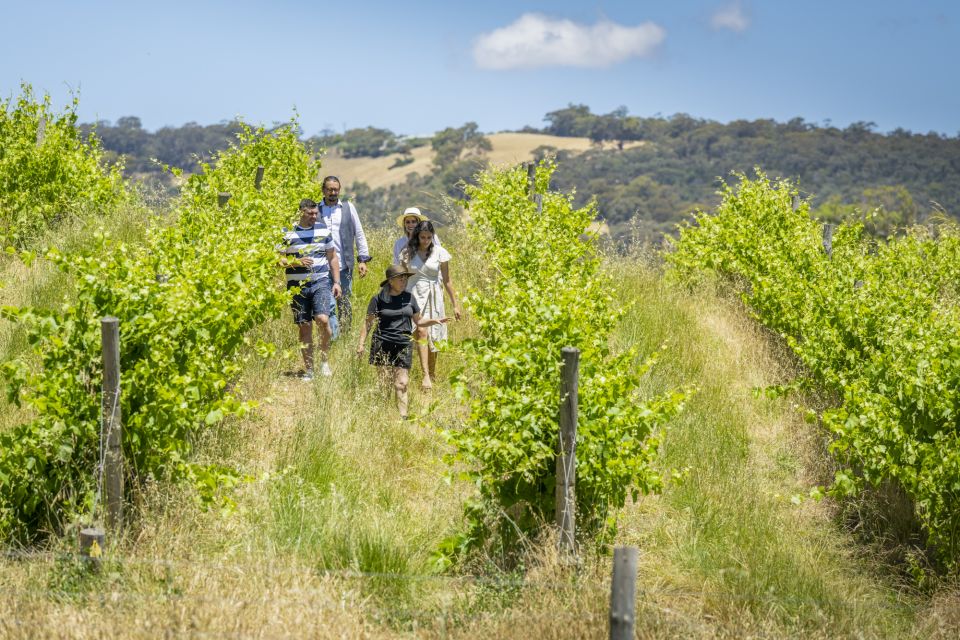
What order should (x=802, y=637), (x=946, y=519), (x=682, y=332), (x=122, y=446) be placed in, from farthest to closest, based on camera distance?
(x=682, y=332)
(x=946, y=519)
(x=122, y=446)
(x=802, y=637)

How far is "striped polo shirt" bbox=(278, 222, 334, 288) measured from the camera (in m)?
8.30

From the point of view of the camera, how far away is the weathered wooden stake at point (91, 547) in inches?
170

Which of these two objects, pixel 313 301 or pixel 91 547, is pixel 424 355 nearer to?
pixel 313 301

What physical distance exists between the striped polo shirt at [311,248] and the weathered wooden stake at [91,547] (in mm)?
4137

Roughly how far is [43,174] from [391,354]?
23.2 ft

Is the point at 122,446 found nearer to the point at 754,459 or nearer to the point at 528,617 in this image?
the point at 528,617

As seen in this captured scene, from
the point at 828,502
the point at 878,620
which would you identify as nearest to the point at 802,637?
the point at 878,620

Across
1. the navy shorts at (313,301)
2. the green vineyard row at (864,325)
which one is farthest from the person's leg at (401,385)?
the green vineyard row at (864,325)

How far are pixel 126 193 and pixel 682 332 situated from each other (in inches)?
318

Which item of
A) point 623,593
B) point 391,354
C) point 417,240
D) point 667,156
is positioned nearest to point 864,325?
point 417,240

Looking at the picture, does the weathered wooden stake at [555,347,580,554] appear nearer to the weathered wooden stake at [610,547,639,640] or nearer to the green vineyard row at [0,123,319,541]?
the weathered wooden stake at [610,547,639,640]

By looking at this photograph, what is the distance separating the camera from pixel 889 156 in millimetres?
94188

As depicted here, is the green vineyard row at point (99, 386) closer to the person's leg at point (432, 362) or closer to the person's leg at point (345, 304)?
the person's leg at point (432, 362)

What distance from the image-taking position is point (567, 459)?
4.80 m
